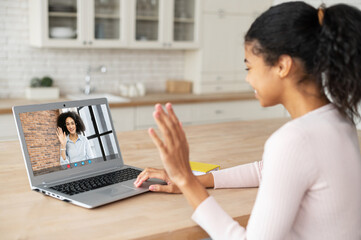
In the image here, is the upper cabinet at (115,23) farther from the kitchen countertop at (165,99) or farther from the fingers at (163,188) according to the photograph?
the fingers at (163,188)

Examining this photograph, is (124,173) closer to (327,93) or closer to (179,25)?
(327,93)

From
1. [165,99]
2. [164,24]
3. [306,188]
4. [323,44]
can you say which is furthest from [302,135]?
[164,24]

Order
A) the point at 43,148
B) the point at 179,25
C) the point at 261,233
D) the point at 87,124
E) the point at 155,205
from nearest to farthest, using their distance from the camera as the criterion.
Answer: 1. the point at 261,233
2. the point at 155,205
3. the point at 43,148
4. the point at 87,124
5. the point at 179,25

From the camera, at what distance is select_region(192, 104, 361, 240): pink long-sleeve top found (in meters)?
1.11

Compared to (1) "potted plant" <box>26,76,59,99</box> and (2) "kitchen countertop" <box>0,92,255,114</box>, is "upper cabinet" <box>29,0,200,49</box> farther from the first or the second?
(2) "kitchen countertop" <box>0,92,255,114</box>

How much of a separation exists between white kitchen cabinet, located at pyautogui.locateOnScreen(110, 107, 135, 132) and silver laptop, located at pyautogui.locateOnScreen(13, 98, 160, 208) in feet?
8.15

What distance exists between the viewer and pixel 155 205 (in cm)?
143

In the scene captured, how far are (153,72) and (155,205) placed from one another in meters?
3.80

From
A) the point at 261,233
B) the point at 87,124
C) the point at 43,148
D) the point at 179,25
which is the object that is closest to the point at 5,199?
the point at 43,148

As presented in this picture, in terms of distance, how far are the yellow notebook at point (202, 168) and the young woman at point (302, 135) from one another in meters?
0.49

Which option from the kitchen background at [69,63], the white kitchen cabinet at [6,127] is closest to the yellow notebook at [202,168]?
the white kitchen cabinet at [6,127]

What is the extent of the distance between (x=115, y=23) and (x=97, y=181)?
315 centimetres

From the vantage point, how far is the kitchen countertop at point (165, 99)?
4.12 m

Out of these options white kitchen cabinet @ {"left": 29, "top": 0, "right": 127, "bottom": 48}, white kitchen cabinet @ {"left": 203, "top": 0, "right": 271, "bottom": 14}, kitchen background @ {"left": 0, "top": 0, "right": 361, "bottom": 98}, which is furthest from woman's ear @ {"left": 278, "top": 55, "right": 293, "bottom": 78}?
white kitchen cabinet @ {"left": 203, "top": 0, "right": 271, "bottom": 14}
